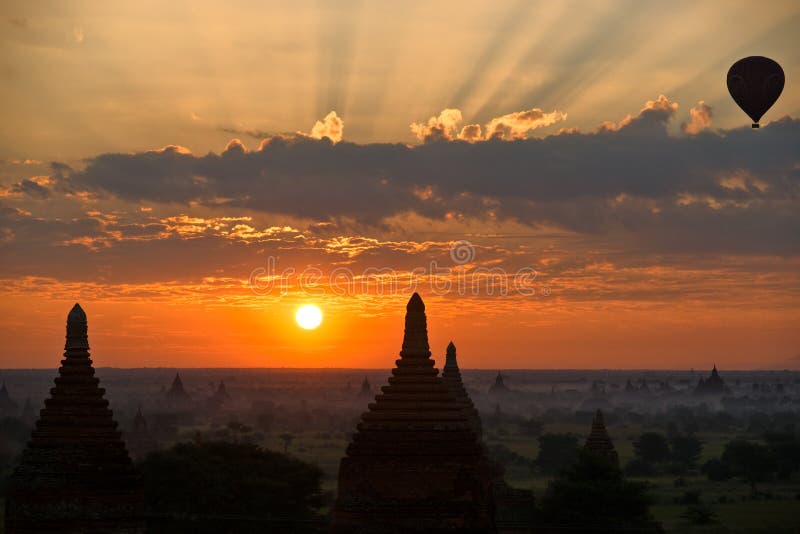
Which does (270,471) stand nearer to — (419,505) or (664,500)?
(419,505)

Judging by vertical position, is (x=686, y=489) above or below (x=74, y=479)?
above

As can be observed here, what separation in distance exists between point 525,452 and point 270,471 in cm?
7111

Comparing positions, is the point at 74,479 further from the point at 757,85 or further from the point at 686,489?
the point at 686,489

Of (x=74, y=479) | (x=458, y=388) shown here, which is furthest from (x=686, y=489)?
(x=74, y=479)

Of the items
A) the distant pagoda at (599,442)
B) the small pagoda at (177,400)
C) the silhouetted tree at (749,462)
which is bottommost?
the distant pagoda at (599,442)

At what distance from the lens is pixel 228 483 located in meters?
45.2

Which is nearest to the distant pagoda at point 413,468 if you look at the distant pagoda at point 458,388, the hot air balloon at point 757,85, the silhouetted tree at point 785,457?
the distant pagoda at point 458,388

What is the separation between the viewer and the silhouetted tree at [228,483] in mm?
43438

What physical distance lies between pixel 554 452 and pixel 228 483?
5664 cm

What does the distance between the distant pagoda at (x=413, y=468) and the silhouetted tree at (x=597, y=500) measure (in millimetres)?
18817

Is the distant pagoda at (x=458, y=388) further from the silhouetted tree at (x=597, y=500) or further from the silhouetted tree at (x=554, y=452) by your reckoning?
the silhouetted tree at (x=554, y=452)

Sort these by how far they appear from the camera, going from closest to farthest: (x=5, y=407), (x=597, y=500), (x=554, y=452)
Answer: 1. (x=597, y=500)
2. (x=554, y=452)
3. (x=5, y=407)

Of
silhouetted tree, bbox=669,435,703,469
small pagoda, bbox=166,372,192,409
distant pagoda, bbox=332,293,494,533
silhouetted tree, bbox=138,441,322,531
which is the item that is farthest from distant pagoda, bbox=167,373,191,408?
distant pagoda, bbox=332,293,494,533

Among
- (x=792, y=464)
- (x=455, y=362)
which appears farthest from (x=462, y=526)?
(x=792, y=464)
